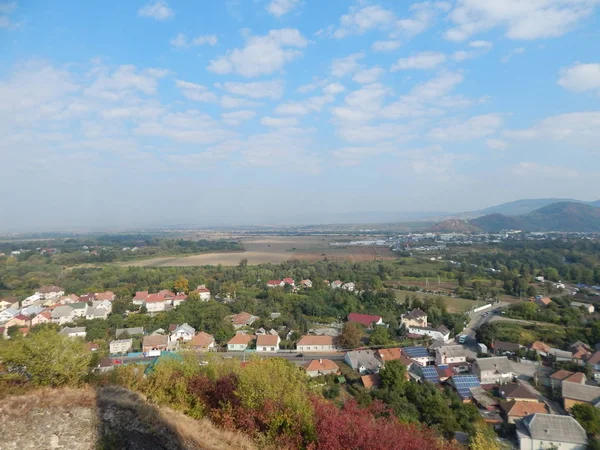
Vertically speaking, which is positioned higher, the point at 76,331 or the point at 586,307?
the point at 76,331

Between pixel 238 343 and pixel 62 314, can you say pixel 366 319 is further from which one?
pixel 62 314

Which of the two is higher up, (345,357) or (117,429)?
(117,429)

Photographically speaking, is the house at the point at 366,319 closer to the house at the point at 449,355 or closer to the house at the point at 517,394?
the house at the point at 449,355

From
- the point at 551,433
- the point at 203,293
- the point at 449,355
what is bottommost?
the point at 449,355

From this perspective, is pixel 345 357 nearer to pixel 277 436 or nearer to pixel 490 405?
pixel 490 405

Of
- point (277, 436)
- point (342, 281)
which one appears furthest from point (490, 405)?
point (342, 281)

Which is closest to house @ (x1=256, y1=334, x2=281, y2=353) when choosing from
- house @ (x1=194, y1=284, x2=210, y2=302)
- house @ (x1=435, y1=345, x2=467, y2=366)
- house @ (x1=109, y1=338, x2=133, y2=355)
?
house @ (x1=109, y1=338, x2=133, y2=355)

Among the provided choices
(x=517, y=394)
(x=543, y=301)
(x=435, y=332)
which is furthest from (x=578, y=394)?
(x=543, y=301)
